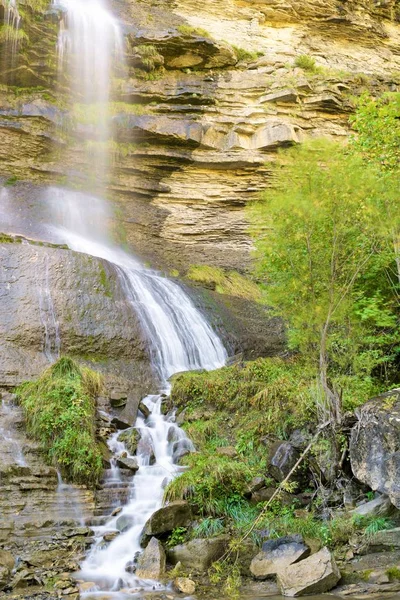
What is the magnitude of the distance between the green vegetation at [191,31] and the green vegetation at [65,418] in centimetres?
1716

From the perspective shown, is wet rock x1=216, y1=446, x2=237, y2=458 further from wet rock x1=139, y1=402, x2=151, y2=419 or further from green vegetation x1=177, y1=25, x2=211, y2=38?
green vegetation x1=177, y1=25, x2=211, y2=38

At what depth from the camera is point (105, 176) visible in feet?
74.4

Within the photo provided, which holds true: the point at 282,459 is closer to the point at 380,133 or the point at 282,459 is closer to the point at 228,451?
the point at 228,451

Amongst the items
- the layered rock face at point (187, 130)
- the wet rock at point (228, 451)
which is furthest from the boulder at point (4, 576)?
the layered rock face at point (187, 130)

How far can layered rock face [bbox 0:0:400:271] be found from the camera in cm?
2195

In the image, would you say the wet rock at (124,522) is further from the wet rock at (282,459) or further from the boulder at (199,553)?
the wet rock at (282,459)

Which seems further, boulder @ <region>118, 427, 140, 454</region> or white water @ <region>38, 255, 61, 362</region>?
white water @ <region>38, 255, 61, 362</region>

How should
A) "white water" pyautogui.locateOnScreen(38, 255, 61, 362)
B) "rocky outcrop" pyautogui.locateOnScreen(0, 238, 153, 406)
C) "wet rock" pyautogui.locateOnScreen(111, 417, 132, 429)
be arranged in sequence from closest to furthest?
"wet rock" pyautogui.locateOnScreen(111, 417, 132, 429), "rocky outcrop" pyautogui.locateOnScreen(0, 238, 153, 406), "white water" pyautogui.locateOnScreen(38, 255, 61, 362)

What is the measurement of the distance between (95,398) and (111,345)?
212 centimetres

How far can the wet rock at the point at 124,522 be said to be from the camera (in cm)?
837

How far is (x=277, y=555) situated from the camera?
23.1 feet

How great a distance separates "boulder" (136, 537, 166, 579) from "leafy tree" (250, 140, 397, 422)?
3.18 m

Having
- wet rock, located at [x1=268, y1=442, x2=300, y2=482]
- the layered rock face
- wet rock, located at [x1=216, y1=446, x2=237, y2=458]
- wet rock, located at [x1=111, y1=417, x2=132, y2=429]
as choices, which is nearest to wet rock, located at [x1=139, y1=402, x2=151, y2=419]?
wet rock, located at [x1=111, y1=417, x2=132, y2=429]

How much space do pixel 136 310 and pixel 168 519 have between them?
24.0 feet
